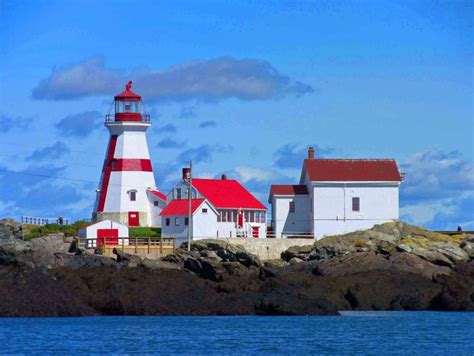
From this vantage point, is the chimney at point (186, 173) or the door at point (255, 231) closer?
the door at point (255, 231)

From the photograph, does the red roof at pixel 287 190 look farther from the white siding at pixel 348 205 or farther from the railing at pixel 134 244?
the railing at pixel 134 244

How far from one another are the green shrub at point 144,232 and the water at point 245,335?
550 inches

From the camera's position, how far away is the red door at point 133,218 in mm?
58031

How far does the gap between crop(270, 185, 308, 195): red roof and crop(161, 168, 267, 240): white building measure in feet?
2.91

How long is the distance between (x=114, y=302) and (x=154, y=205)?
16285mm

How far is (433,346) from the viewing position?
3441cm

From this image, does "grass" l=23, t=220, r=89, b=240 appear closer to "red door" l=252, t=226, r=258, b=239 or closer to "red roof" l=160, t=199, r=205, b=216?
"red roof" l=160, t=199, r=205, b=216

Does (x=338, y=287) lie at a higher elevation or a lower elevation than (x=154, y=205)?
lower

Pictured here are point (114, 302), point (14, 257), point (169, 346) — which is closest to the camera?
point (169, 346)

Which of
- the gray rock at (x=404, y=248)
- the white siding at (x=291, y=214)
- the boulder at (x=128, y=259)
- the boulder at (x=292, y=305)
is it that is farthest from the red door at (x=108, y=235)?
the boulder at (x=292, y=305)

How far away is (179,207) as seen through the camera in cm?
5528

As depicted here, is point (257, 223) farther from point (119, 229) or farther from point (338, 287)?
point (338, 287)

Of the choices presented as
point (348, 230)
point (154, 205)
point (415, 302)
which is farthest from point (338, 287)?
point (154, 205)

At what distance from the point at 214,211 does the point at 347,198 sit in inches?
230
